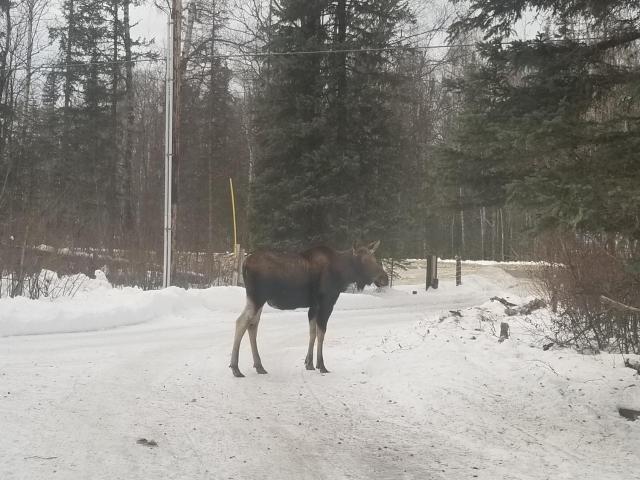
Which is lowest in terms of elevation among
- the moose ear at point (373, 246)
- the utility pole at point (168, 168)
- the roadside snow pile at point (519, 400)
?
the roadside snow pile at point (519, 400)

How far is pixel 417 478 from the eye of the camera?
163 inches

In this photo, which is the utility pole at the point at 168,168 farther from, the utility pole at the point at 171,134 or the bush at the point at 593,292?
the bush at the point at 593,292

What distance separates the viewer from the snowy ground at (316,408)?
4297 millimetres

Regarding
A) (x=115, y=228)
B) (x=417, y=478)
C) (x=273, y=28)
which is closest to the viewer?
(x=417, y=478)

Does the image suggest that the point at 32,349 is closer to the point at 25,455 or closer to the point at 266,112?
the point at 25,455

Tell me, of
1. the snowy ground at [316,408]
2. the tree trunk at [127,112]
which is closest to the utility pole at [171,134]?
the snowy ground at [316,408]

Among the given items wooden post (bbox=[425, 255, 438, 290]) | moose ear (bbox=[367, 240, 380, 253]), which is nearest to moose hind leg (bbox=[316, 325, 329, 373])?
moose ear (bbox=[367, 240, 380, 253])

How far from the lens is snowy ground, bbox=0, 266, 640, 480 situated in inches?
169

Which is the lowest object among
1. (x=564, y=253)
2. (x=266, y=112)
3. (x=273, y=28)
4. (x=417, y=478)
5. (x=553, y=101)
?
(x=417, y=478)

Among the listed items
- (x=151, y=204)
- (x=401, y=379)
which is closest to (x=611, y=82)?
(x=401, y=379)

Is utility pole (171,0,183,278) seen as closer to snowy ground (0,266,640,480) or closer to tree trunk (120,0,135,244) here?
snowy ground (0,266,640,480)

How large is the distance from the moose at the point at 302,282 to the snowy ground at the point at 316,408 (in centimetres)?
52

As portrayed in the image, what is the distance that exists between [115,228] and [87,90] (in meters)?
19.3

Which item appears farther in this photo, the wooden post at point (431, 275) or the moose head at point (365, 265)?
the wooden post at point (431, 275)
